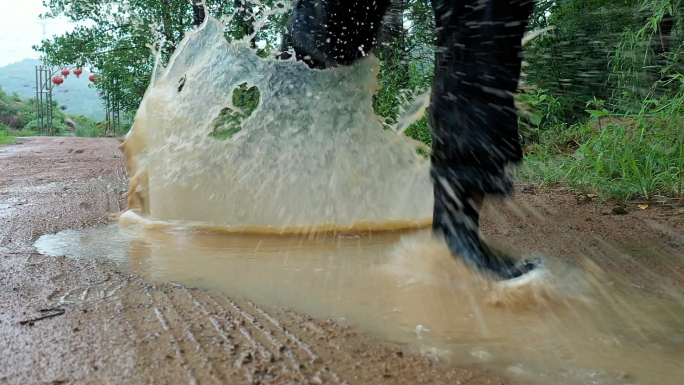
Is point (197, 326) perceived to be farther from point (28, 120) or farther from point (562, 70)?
point (28, 120)

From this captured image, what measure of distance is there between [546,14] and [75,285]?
18.9 feet

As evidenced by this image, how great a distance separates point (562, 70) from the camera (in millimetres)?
6117

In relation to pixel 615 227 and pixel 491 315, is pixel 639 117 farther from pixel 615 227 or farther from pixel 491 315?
pixel 491 315

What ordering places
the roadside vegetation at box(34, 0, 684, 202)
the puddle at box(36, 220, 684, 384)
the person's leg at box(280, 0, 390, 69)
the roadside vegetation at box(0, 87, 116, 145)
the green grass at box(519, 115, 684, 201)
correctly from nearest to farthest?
1. the puddle at box(36, 220, 684, 384)
2. the person's leg at box(280, 0, 390, 69)
3. the green grass at box(519, 115, 684, 201)
4. the roadside vegetation at box(34, 0, 684, 202)
5. the roadside vegetation at box(0, 87, 116, 145)

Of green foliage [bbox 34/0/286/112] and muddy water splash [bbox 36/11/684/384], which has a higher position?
green foliage [bbox 34/0/286/112]

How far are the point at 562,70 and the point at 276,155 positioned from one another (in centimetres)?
450

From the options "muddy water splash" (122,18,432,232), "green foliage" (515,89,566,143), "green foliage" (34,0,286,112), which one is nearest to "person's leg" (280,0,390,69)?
"muddy water splash" (122,18,432,232)

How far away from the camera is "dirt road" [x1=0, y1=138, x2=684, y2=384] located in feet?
3.22

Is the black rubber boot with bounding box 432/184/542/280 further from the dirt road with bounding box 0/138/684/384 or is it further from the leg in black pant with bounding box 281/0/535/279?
the dirt road with bounding box 0/138/684/384

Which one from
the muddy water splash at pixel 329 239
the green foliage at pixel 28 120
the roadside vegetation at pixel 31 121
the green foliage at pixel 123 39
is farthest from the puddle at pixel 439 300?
the roadside vegetation at pixel 31 121

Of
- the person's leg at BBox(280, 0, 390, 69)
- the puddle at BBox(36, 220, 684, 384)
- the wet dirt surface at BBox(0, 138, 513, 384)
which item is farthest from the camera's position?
the person's leg at BBox(280, 0, 390, 69)

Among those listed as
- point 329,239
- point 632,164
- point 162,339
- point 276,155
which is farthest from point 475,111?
point 632,164

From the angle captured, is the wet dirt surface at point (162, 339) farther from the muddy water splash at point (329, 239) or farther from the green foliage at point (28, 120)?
the green foliage at point (28, 120)

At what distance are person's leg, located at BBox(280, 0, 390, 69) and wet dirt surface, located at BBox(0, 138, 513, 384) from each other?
117cm
